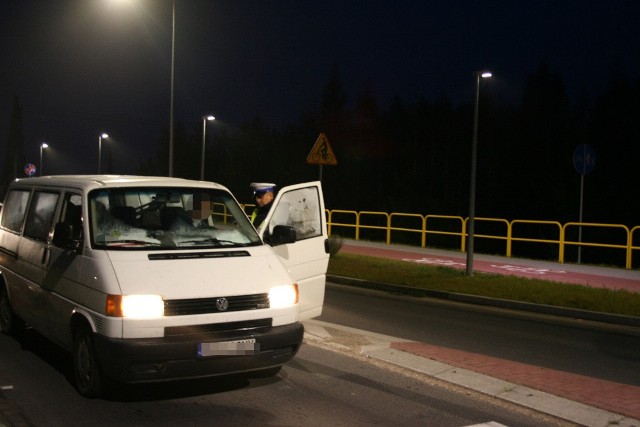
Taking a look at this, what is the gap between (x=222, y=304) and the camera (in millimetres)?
6141

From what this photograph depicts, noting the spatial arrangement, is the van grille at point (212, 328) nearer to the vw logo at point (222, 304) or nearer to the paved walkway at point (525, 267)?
the vw logo at point (222, 304)

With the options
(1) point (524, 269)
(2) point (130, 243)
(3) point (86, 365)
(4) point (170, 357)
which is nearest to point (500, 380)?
(4) point (170, 357)

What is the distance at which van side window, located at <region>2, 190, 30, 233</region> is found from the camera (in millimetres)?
8617

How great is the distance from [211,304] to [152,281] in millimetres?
490

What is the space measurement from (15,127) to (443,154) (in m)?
38.8

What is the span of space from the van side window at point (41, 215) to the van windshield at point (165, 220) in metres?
0.87

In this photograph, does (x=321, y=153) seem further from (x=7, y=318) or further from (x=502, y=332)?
(x=7, y=318)

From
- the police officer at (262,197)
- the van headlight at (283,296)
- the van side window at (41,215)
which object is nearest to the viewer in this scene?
the van headlight at (283,296)

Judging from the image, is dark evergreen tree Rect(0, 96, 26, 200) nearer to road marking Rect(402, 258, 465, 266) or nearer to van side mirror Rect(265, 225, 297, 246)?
road marking Rect(402, 258, 465, 266)

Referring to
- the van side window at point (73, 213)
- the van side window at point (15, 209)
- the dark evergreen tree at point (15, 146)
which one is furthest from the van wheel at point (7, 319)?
Answer: the dark evergreen tree at point (15, 146)

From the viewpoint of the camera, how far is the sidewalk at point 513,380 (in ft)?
20.3

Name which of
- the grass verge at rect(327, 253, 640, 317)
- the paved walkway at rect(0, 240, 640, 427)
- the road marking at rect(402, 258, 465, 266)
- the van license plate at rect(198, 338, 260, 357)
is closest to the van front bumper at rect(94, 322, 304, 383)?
the van license plate at rect(198, 338, 260, 357)

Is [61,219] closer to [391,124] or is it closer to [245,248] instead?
[245,248]

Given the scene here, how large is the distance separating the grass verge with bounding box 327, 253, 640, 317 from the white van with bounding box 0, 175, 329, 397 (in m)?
6.04
